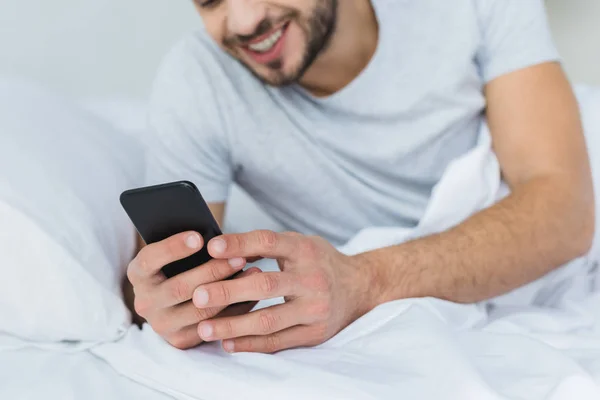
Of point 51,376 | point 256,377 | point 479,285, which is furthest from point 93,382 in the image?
point 479,285

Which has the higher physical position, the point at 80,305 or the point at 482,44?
the point at 482,44

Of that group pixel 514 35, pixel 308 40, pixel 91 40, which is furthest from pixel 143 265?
pixel 91 40

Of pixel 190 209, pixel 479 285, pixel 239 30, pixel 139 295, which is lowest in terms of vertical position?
pixel 479 285

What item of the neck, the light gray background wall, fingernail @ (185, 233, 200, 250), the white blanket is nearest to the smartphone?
fingernail @ (185, 233, 200, 250)

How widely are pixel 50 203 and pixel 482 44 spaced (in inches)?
27.0

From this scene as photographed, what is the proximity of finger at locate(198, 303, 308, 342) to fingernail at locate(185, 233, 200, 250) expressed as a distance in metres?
0.09

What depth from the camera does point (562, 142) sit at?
0.93 meters

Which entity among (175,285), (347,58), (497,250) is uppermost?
(347,58)

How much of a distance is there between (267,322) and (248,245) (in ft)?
0.29

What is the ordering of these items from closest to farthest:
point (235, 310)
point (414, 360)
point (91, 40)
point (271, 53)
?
point (414, 360)
point (235, 310)
point (271, 53)
point (91, 40)

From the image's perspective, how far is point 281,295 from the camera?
0.67 meters

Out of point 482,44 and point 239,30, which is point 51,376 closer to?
point 239,30

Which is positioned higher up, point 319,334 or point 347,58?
point 347,58

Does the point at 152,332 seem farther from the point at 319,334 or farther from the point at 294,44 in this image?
the point at 294,44
